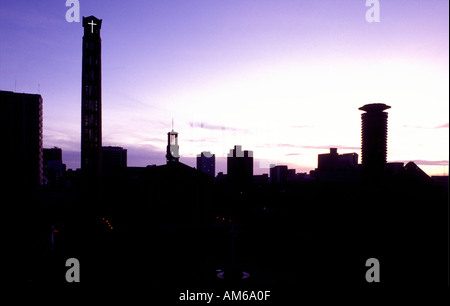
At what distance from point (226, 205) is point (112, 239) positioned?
13938mm

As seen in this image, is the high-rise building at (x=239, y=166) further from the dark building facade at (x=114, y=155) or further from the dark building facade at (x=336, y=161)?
the dark building facade at (x=114, y=155)

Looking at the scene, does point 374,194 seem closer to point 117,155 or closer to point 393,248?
point 393,248

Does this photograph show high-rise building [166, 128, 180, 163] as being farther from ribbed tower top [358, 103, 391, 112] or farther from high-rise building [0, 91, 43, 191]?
high-rise building [0, 91, 43, 191]

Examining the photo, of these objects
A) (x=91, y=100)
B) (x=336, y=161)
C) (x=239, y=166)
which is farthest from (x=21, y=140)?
(x=336, y=161)

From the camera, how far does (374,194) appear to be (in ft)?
46.3

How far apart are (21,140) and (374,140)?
573 ft

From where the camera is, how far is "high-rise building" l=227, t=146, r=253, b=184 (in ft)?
167

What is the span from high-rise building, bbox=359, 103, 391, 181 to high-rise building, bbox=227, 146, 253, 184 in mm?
34246

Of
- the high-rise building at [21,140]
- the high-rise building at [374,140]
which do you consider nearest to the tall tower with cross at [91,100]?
the high-rise building at [374,140]

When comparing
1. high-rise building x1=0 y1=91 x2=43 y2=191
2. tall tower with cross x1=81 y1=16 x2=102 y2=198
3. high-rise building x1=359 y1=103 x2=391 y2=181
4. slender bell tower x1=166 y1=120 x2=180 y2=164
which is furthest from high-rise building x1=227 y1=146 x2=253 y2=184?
high-rise building x1=0 y1=91 x2=43 y2=191

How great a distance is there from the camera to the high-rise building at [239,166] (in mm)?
50875

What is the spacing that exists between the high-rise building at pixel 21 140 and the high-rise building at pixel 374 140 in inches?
5823
